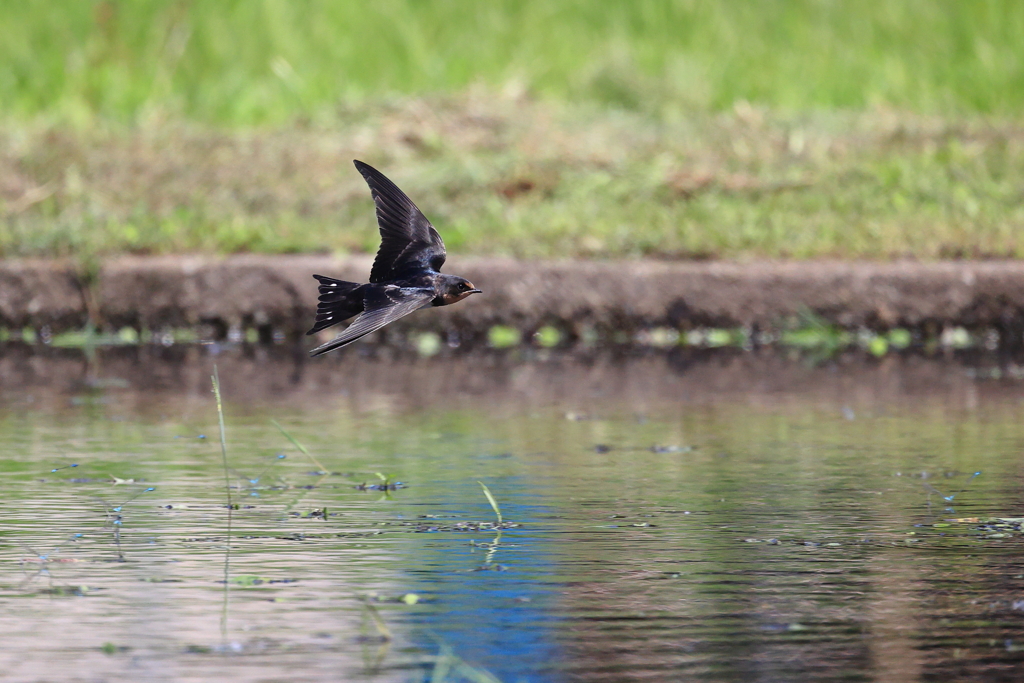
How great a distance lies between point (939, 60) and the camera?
36.5 feet

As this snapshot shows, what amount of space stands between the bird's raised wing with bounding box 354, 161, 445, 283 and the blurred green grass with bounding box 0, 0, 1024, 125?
5.25m

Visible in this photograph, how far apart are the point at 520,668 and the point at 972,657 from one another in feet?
2.25

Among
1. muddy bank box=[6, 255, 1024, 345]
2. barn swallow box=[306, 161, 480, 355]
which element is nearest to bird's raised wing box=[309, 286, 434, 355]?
barn swallow box=[306, 161, 480, 355]

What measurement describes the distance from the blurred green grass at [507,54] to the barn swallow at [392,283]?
5.29m

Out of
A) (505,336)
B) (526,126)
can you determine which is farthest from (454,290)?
(526,126)

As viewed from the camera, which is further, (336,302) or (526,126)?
(526,126)

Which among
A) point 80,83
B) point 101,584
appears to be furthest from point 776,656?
point 80,83

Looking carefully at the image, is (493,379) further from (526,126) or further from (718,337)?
(526,126)

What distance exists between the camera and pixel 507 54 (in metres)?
11.3

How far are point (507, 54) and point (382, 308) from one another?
7.48m

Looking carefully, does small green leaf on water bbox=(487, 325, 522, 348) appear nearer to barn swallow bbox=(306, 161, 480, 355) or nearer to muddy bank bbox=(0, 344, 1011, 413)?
muddy bank bbox=(0, 344, 1011, 413)

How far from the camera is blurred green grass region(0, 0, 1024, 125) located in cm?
1056

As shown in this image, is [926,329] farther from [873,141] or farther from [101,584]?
[101,584]

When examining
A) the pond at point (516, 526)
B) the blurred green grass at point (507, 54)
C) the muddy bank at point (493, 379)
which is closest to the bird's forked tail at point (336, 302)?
the pond at point (516, 526)
